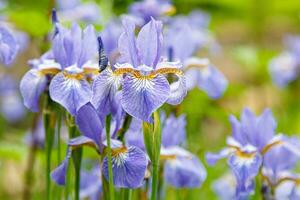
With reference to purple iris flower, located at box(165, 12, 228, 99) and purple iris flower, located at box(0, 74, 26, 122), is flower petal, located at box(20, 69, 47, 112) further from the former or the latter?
purple iris flower, located at box(0, 74, 26, 122)

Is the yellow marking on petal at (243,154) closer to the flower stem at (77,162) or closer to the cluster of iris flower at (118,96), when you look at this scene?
the cluster of iris flower at (118,96)

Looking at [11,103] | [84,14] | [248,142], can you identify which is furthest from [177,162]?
[11,103]

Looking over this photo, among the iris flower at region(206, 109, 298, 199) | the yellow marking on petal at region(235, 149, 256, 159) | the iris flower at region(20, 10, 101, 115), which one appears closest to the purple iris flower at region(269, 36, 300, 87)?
the iris flower at region(206, 109, 298, 199)

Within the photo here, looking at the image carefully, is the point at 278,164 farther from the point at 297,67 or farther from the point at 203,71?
the point at 297,67

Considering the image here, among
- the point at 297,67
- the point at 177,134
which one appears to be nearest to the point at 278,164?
the point at 177,134

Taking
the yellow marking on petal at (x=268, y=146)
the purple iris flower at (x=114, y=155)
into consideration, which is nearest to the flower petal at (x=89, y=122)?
the purple iris flower at (x=114, y=155)
